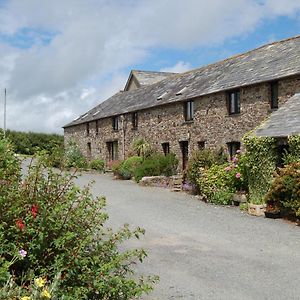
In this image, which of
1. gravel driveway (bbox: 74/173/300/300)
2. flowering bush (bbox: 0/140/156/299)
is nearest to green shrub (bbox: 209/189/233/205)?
gravel driveway (bbox: 74/173/300/300)

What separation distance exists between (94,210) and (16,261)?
1.02 meters

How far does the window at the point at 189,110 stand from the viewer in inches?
968

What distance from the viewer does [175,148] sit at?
25672 mm

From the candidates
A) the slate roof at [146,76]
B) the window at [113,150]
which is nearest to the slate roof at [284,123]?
the window at [113,150]

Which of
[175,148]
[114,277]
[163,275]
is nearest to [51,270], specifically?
[114,277]

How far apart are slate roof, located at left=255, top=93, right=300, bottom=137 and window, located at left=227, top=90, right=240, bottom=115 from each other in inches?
165

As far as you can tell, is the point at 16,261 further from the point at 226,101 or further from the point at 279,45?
the point at 279,45

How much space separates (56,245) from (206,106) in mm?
19259

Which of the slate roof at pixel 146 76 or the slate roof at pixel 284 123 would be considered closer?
the slate roof at pixel 284 123

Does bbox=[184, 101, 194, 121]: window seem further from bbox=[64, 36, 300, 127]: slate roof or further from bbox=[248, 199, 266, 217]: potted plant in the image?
bbox=[248, 199, 266, 217]: potted plant

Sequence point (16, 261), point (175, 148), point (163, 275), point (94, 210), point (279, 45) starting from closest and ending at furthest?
1. point (16, 261)
2. point (94, 210)
3. point (163, 275)
4. point (279, 45)
5. point (175, 148)

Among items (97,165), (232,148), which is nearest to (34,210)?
(232,148)

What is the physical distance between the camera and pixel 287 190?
1251cm

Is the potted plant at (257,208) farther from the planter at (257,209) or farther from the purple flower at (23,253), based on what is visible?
the purple flower at (23,253)
